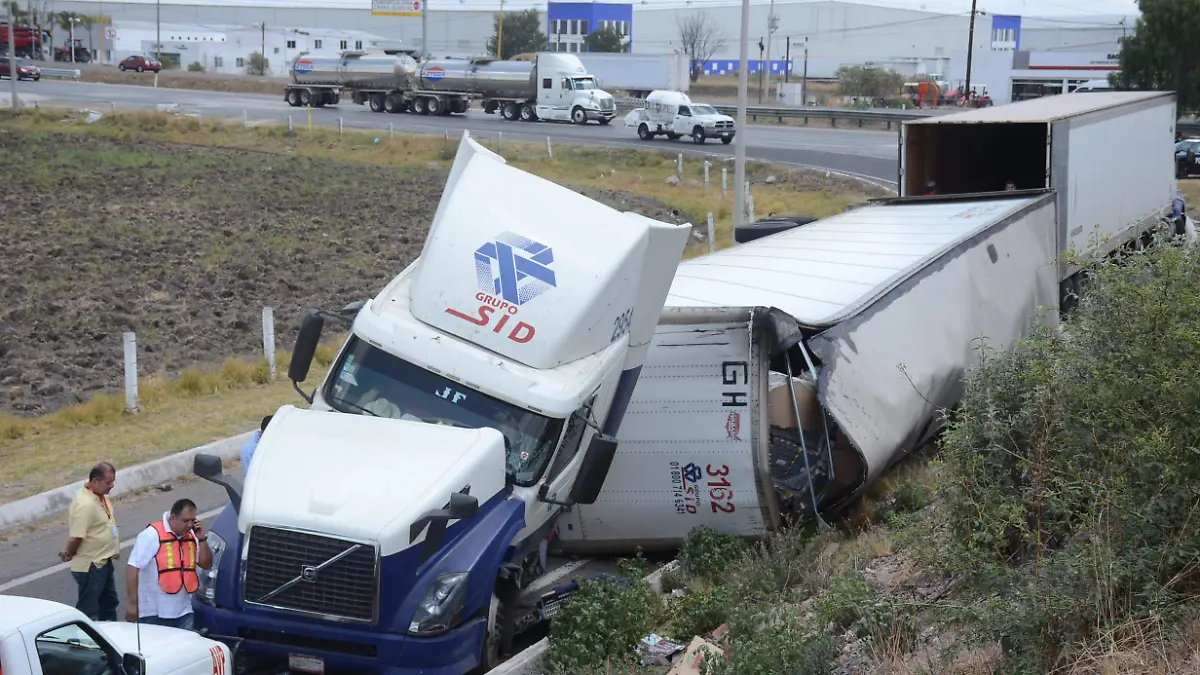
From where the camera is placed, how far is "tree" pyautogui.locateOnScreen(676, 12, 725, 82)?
11317cm

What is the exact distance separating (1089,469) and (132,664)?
5.07 meters

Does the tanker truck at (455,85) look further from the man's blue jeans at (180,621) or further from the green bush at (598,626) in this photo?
the man's blue jeans at (180,621)

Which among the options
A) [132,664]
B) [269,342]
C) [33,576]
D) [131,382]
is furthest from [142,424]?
[132,664]

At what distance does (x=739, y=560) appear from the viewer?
9406mm

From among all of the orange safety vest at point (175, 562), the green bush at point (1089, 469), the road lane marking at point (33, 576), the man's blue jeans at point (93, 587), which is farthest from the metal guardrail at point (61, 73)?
the green bush at point (1089, 469)

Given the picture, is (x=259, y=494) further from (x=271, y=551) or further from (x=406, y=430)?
(x=406, y=430)

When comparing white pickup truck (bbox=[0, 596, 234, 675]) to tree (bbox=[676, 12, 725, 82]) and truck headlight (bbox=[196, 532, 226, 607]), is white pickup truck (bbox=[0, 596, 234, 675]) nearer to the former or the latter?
truck headlight (bbox=[196, 532, 226, 607])

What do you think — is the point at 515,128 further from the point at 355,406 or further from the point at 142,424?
the point at 355,406

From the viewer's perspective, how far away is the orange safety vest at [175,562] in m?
7.81

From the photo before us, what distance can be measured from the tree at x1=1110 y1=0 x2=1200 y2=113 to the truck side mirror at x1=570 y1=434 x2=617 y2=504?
A: 4377cm

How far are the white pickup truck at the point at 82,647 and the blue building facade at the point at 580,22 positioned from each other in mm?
115179

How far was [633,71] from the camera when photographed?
80000 mm

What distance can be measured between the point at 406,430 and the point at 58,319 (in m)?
14.1

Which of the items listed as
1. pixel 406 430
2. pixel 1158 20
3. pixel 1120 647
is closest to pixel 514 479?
pixel 406 430
